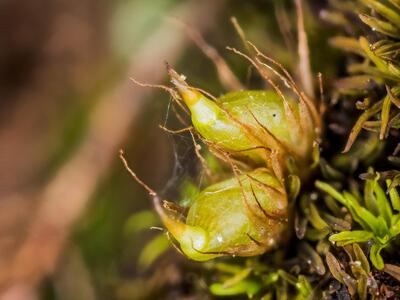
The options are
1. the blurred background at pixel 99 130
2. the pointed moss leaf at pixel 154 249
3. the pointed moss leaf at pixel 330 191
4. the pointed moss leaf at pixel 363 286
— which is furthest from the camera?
the blurred background at pixel 99 130

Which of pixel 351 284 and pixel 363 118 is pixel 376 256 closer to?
pixel 351 284

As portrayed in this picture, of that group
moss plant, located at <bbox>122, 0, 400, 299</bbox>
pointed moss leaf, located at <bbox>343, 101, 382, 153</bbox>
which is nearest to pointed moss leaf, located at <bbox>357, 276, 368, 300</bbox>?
moss plant, located at <bbox>122, 0, 400, 299</bbox>

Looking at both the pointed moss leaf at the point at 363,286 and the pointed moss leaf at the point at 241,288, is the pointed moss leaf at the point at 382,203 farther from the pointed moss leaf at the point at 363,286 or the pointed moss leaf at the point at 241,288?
the pointed moss leaf at the point at 241,288

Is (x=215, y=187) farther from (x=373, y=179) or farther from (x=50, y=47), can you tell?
(x=50, y=47)

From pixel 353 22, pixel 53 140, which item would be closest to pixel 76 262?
pixel 53 140

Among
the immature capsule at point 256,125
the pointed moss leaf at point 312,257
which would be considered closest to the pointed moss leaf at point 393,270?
the pointed moss leaf at point 312,257

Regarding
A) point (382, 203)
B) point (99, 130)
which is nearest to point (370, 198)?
point (382, 203)
